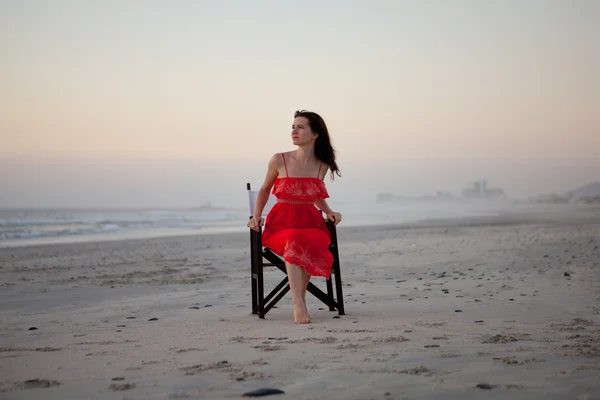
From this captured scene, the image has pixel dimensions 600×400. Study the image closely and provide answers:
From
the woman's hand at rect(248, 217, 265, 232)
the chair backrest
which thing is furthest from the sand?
the chair backrest

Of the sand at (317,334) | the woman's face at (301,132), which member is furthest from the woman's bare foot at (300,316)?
the woman's face at (301,132)

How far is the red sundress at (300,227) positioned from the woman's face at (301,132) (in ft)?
1.01

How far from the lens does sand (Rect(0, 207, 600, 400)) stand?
114 inches

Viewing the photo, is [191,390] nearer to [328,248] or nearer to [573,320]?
A: [328,248]

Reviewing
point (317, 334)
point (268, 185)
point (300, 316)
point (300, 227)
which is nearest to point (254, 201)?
point (268, 185)

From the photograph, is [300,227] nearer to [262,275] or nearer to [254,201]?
[262,275]

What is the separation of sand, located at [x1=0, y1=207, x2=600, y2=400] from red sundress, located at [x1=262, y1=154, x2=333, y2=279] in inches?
18.7

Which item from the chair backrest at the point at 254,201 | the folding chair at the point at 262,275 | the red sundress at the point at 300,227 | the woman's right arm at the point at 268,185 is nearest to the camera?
the red sundress at the point at 300,227

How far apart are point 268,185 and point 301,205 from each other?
1.09ft

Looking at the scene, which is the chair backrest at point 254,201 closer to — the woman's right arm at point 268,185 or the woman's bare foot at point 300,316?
the woman's right arm at point 268,185

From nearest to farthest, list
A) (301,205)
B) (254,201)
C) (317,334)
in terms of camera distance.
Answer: (317,334) → (301,205) → (254,201)

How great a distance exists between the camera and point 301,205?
5.25 metres

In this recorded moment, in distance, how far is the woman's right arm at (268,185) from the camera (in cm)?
530

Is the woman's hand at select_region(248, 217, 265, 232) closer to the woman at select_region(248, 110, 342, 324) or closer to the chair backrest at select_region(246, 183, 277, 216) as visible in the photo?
the woman at select_region(248, 110, 342, 324)
